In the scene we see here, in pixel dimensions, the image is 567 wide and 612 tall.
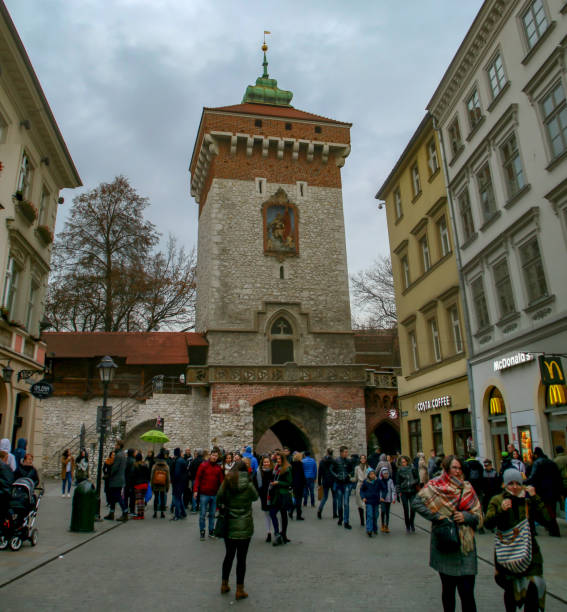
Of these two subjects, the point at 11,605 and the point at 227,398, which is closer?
the point at 11,605

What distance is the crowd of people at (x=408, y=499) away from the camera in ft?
15.1

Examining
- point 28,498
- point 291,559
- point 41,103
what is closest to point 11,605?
point 28,498

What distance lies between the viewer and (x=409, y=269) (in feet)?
72.2

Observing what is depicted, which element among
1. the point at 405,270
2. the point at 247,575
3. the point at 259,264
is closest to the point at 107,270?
the point at 259,264

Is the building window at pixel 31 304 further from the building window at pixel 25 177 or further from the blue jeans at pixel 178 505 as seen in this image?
the blue jeans at pixel 178 505

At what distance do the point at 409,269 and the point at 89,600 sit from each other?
59.7 ft

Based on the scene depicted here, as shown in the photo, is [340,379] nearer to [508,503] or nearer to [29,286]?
[29,286]

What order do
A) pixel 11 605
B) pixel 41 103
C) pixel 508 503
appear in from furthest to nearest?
pixel 41 103
pixel 11 605
pixel 508 503

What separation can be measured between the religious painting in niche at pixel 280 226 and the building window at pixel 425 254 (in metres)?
11.7

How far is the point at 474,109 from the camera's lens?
1695cm

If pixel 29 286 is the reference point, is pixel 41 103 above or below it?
above

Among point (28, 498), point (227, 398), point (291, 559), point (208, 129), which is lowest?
point (291, 559)

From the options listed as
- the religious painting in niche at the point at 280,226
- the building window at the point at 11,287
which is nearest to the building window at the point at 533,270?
the building window at the point at 11,287

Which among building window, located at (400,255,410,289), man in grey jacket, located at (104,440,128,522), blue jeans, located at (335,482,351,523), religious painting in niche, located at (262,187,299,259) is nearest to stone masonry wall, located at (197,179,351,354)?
religious painting in niche, located at (262,187,299,259)
